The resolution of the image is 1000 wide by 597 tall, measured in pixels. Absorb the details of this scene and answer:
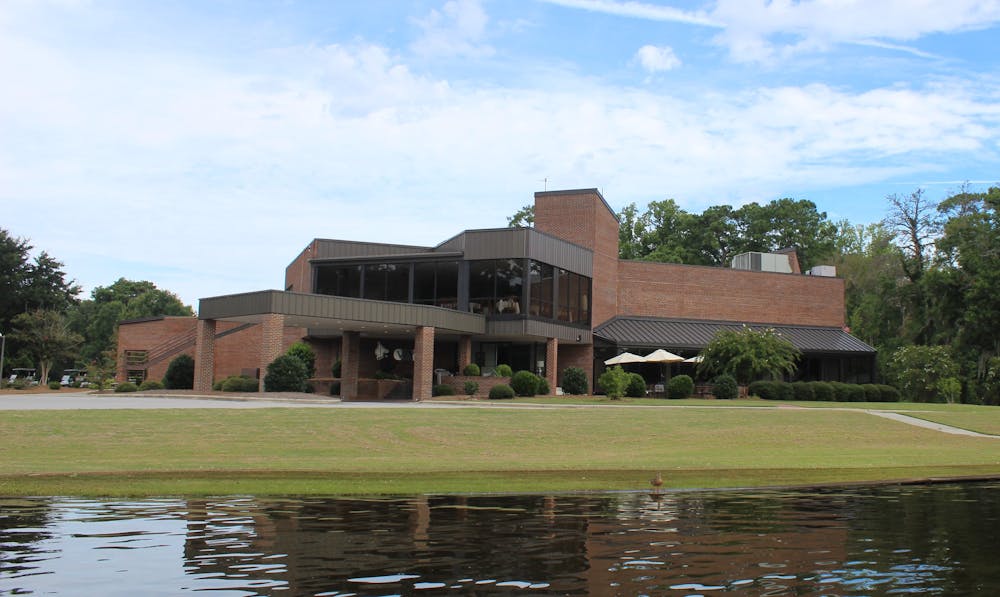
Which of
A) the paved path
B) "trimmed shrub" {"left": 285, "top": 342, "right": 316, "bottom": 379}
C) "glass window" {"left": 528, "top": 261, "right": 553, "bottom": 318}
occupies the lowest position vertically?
the paved path

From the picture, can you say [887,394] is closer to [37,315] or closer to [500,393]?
[500,393]

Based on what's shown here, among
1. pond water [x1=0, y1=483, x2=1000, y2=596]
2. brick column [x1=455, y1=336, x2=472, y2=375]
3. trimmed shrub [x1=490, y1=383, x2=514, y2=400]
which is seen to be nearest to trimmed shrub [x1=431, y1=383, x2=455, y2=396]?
brick column [x1=455, y1=336, x2=472, y2=375]

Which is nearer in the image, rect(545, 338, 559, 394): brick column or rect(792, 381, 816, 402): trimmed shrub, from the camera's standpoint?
rect(792, 381, 816, 402): trimmed shrub

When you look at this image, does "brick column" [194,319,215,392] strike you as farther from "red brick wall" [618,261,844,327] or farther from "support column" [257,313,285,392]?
"red brick wall" [618,261,844,327]

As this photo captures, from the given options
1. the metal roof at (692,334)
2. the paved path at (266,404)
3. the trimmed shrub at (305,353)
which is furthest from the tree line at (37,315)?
the metal roof at (692,334)

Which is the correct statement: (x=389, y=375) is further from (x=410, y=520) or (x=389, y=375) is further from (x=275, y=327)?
(x=410, y=520)

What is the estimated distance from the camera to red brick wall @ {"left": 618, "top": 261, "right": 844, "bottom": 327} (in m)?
52.2

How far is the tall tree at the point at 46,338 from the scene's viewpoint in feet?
184

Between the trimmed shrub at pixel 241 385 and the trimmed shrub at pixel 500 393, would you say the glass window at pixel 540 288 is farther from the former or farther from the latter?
the trimmed shrub at pixel 241 385

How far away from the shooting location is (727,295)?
179 ft

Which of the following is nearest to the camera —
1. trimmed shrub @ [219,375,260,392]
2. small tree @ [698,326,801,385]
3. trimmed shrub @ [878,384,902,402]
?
trimmed shrub @ [219,375,260,392]

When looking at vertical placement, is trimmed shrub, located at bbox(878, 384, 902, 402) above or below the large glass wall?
below

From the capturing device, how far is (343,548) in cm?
937

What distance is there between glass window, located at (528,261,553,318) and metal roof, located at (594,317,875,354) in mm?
4948
